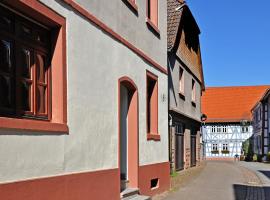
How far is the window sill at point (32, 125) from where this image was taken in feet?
18.5

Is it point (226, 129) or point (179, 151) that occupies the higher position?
point (226, 129)

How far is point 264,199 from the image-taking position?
514 inches

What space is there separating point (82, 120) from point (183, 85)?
14.9 metres

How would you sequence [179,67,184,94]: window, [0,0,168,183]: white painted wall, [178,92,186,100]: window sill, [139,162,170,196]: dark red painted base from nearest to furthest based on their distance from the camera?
[0,0,168,183]: white painted wall < [139,162,170,196]: dark red painted base < [178,92,186,100]: window sill < [179,67,184,94]: window

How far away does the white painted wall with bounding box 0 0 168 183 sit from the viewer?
5977 millimetres

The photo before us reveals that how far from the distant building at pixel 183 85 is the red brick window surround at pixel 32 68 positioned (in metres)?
12.0

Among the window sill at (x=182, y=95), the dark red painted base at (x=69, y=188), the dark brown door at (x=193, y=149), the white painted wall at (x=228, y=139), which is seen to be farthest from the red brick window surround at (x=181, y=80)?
the white painted wall at (x=228, y=139)

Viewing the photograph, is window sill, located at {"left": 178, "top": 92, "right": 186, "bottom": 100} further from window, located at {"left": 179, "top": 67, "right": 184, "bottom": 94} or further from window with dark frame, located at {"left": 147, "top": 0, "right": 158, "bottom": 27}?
window with dark frame, located at {"left": 147, "top": 0, "right": 158, "bottom": 27}

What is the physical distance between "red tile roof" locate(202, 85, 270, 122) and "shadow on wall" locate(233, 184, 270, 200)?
47.4 metres

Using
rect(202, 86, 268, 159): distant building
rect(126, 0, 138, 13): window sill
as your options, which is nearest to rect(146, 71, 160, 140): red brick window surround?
rect(126, 0, 138, 13): window sill

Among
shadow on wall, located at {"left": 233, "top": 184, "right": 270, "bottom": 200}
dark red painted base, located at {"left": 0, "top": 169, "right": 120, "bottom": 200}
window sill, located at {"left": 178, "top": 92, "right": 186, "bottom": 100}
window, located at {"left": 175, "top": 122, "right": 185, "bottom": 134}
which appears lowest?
shadow on wall, located at {"left": 233, "top": 184, "right": 270, "bottom": 200}

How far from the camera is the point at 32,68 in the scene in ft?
21.9

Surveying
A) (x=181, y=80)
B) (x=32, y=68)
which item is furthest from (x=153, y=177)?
(x=181, y=80)

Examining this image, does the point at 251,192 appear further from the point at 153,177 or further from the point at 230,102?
the point at 230,102
